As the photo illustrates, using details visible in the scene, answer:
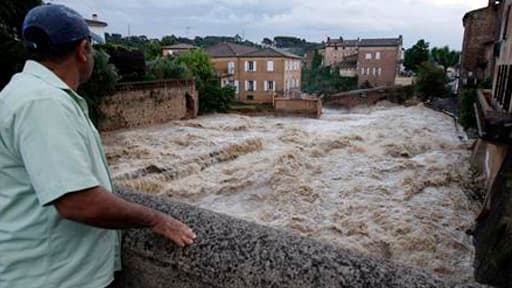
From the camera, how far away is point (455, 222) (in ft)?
27.7

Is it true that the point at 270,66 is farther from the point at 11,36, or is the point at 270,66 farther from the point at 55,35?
the point at 55,35

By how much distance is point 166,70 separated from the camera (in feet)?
70.8

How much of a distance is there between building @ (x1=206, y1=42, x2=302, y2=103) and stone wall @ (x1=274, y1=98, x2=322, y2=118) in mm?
5555

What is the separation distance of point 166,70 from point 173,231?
2135cm

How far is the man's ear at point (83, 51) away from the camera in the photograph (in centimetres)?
118

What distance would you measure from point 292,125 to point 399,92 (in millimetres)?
19251

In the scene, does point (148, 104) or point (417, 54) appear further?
point (417, 54)

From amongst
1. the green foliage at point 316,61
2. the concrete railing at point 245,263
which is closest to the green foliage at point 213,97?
the concrete railing at point 245,263

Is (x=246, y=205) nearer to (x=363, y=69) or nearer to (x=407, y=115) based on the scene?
(x=407, y=115)

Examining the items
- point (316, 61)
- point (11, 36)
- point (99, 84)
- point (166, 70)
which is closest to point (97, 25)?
point (166, 70)

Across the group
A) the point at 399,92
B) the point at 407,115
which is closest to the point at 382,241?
the point at 407,115

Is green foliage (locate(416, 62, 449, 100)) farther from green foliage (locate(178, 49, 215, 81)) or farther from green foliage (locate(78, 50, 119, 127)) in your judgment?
green foliage (locate(78, 50, 119, 127))

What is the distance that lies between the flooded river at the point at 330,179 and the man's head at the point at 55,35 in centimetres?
699

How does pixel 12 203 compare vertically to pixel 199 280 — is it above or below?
above
